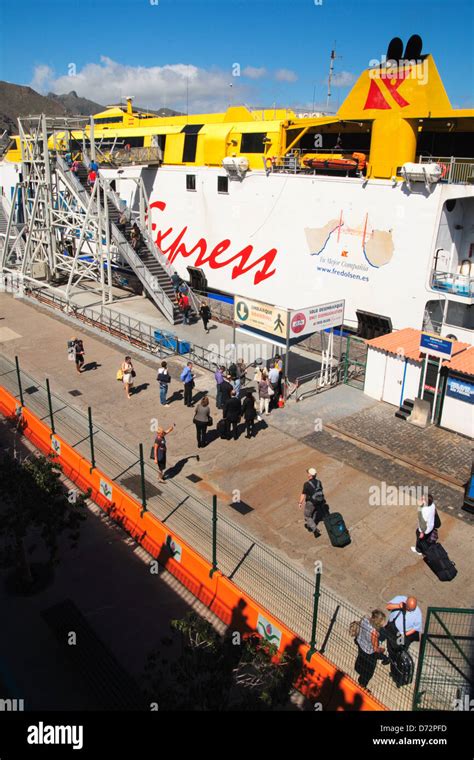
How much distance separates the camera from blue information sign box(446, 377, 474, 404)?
14.6 metres

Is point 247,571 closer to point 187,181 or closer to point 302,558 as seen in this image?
point 302,558

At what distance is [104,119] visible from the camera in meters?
Result: 38.2

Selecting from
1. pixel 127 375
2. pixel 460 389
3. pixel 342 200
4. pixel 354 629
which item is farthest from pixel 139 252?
pixel 354 629

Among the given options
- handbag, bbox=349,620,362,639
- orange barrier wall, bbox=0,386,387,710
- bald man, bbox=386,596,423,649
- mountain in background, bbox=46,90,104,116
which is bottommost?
orange barrier wall, bbox=0,386,387,710

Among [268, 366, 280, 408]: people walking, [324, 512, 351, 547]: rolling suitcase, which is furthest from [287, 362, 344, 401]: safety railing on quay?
[324, 512, 351, 547]: rolling suitcase

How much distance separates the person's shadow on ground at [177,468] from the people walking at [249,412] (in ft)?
5.23

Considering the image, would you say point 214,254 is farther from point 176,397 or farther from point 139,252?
point 176,397

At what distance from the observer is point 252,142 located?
2388cm

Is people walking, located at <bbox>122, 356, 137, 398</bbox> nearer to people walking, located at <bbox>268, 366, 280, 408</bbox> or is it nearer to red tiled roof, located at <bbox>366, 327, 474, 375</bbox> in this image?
people walking, located at <bbox>268, 366, 280, 408</bbox>

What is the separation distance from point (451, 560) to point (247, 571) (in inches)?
151

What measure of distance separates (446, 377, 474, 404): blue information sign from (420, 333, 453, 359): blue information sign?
75 cm

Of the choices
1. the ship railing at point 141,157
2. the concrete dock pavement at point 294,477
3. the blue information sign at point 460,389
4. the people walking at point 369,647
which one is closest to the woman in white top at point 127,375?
the concrete dock pavement at point 294,477

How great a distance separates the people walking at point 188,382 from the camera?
16047 millimetres

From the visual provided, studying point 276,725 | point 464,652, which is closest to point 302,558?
point 464,652
